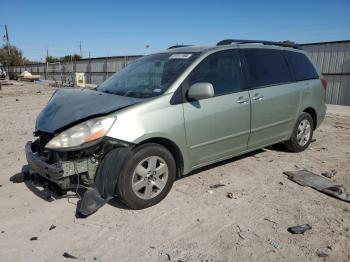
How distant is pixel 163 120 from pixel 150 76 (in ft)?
2.90

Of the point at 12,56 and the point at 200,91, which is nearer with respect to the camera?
the point at 200,91

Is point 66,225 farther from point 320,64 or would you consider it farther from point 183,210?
point 320,64

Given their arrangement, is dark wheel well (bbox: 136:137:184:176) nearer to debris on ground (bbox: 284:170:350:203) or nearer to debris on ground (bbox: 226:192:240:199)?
debris on ground (bbox: 226:192:240:199)

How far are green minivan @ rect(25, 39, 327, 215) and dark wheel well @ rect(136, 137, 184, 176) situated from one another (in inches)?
0.5

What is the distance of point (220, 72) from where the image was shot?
4367 millimetres

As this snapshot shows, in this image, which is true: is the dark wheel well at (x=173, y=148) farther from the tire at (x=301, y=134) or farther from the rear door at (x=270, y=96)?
the tire at (x=301, y=134)

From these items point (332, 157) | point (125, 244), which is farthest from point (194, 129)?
point (332, 157)

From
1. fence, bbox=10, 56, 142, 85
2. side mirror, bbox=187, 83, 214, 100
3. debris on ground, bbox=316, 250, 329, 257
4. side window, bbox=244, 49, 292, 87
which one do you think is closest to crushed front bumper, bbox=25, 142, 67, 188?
side mirror, bbox=187, 83, 214, 100

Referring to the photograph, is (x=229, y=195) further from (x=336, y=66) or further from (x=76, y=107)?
(x=336, y=66)

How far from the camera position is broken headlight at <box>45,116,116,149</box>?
132 inches

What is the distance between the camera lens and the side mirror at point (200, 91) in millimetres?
3828

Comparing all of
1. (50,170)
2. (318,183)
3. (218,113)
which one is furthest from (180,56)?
(318,183)

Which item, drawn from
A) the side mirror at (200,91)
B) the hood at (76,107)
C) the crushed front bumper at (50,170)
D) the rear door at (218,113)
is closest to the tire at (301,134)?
the rear door at (218,113)

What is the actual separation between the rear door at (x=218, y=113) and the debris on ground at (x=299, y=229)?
141cm
